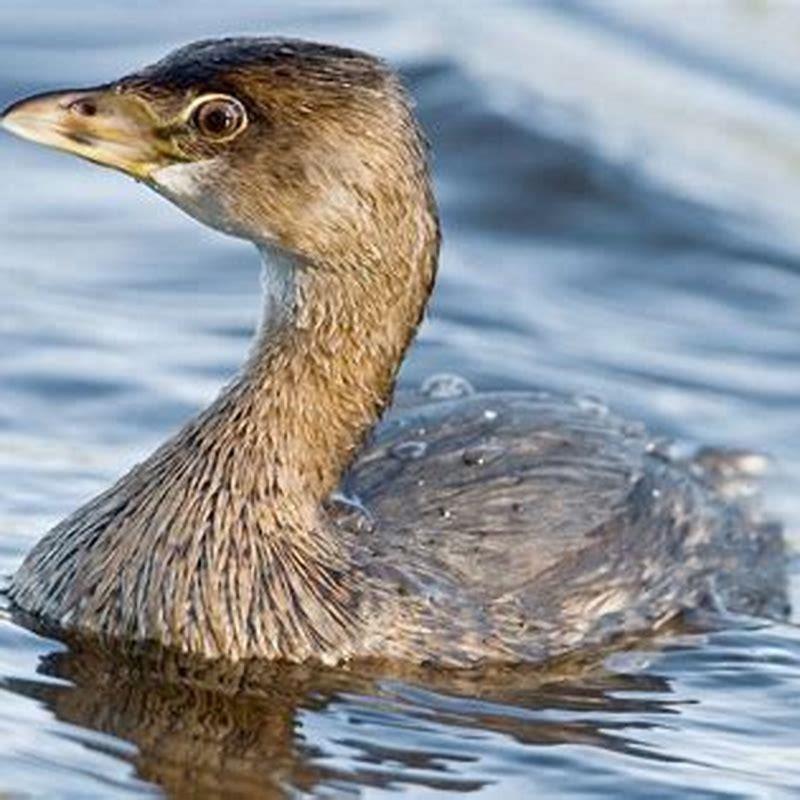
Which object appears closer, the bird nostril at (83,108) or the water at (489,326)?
the water at (489,326)

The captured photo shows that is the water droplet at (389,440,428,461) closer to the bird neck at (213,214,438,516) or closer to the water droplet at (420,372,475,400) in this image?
the bird neck at (213,214,438,516)

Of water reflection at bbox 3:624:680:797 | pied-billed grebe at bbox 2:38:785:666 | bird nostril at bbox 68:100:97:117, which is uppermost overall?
bird nostril at bbox 68:100:97:117

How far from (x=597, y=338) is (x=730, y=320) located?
0.71m

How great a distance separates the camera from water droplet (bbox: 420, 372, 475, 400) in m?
12.2

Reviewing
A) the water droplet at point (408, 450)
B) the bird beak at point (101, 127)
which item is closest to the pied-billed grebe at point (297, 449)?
the bird beak at point (101, 127)

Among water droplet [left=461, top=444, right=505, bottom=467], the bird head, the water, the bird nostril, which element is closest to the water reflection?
the water

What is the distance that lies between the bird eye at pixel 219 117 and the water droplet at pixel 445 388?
2072 millimetres

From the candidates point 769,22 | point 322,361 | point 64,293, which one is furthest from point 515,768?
point 769,22

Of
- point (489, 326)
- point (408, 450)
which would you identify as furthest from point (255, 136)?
point (489, 326)

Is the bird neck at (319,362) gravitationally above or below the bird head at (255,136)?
below

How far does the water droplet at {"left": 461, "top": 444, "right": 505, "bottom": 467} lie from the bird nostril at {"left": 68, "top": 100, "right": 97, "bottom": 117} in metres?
1.68

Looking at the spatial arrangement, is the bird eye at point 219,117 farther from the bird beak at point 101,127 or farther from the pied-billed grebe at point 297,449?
the bird beak at point 101,127

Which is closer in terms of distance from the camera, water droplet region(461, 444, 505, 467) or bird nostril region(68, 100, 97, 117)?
bird nostril region(68, 100, 97, 117)

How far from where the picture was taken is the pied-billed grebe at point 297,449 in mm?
10148
